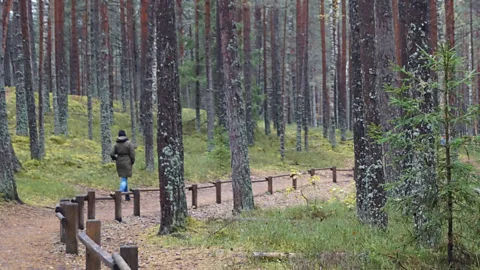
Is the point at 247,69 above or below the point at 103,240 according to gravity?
above

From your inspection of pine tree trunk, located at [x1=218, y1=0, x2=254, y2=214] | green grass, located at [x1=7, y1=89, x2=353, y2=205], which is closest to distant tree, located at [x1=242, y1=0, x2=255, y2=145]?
green grass, located at [x1=7, y1=89, x2=353, y2=205]

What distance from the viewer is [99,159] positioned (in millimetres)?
21375

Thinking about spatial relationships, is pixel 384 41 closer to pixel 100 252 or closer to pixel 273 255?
→ pixel 273 255

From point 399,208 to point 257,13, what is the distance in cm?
3036

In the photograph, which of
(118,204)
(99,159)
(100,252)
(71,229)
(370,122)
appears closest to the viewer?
(100,252)

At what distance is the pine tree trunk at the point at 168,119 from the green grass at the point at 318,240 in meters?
0.55

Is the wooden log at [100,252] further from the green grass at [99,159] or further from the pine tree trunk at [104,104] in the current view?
the pine tree trunk at [104,104]

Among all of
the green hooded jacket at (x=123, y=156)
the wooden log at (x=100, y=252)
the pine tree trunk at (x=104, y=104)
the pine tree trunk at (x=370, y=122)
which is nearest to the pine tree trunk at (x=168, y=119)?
the wooden log at (x=100, y=252)

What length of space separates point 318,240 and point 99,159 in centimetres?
1526

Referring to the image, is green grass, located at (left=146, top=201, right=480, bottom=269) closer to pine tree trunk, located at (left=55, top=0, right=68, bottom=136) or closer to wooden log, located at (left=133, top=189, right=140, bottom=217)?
wooden log, located at (left=133, top=189, right=140, bottom=217)

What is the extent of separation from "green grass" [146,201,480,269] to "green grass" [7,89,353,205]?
660 cm

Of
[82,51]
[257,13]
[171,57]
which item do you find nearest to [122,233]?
[171,57]

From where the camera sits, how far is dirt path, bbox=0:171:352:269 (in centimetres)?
798

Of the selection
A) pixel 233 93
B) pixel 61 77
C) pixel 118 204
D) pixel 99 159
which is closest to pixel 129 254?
pixel 118 204
